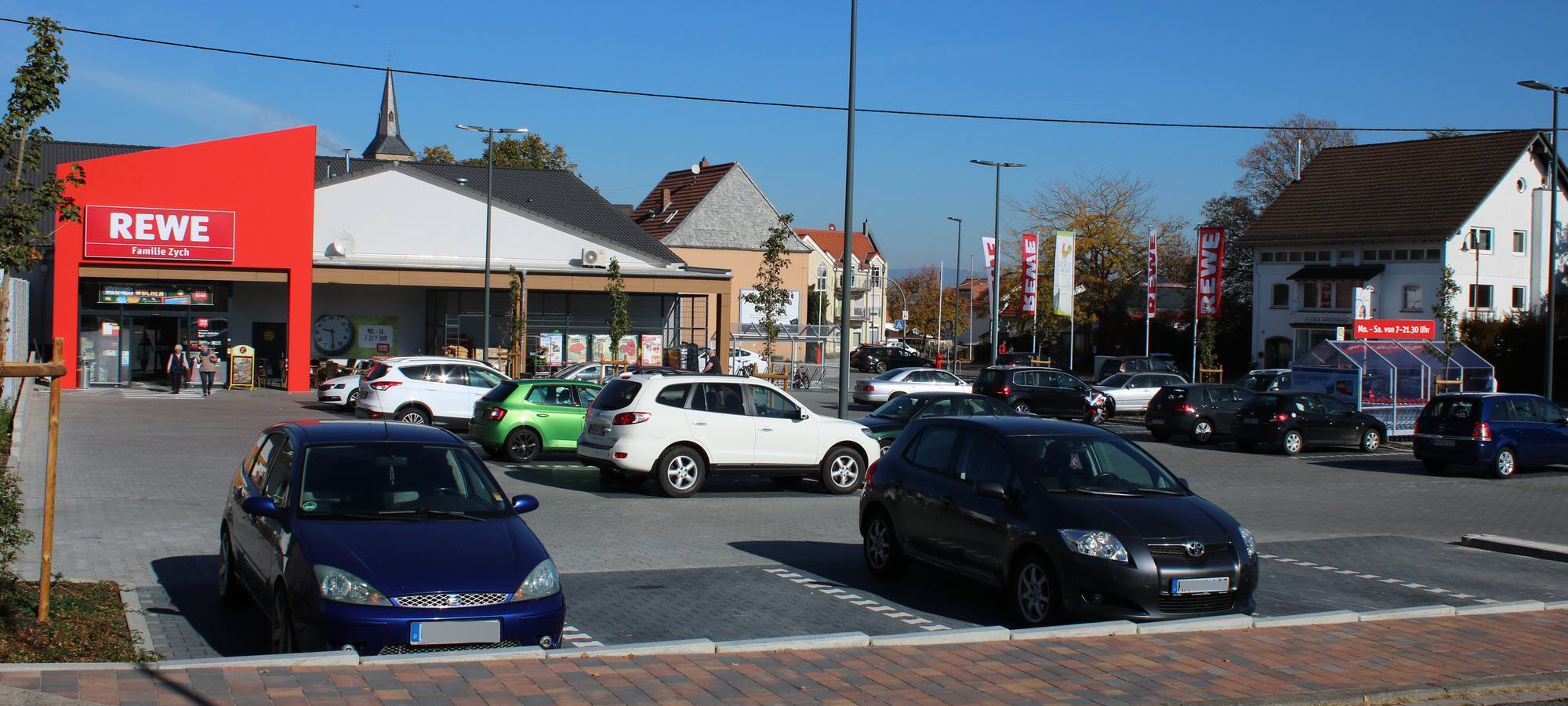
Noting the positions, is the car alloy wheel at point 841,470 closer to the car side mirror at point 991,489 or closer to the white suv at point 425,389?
the car side mirror at point 991,489

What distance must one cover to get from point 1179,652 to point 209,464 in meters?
16.0

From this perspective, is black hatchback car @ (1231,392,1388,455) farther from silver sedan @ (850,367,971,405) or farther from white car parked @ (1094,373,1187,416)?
silver sedan @ (850,367,971,405)

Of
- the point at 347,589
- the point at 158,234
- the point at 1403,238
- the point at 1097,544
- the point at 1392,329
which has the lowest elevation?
the point at 347,589

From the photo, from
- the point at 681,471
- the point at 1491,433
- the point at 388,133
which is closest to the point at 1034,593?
the point at 681,471

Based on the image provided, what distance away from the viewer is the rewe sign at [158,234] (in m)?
35.1

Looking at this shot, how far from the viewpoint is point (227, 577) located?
30.1 ft

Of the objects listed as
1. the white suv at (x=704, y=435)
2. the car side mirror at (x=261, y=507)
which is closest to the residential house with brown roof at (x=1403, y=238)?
the white suv at (x=704, y=435)

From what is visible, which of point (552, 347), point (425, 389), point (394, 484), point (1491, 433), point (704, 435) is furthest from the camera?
point (552, 347)

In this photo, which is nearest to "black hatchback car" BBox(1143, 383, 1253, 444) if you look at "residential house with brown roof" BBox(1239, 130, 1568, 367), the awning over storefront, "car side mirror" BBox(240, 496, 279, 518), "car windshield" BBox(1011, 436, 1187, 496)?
"car windshield" BBox(1011, 436, 1187, 496)

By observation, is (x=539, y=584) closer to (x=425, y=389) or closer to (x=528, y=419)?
(x=528, y=419)

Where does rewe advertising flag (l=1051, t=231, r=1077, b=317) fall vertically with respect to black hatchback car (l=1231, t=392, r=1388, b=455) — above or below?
above

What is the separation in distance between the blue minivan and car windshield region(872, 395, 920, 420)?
31.2 ft

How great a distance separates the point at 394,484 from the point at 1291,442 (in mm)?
22851

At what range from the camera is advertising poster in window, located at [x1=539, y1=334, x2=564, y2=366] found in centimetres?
4409
